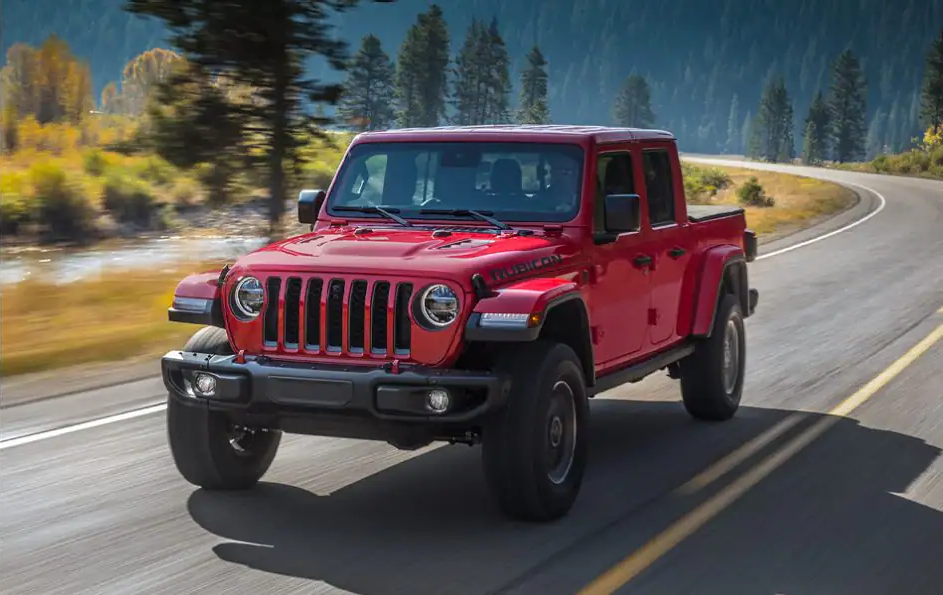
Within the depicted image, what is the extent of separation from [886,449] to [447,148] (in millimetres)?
3313

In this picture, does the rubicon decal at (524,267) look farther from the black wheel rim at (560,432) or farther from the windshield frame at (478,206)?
the black wheel rim at (560,432)

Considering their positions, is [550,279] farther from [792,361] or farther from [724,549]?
[792,361]

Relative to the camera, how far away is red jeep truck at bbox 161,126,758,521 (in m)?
6.17

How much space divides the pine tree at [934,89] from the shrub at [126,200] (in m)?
103

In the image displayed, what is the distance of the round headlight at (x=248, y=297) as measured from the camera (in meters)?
6.50

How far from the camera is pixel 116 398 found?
984cm

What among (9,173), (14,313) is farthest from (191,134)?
(9,173)

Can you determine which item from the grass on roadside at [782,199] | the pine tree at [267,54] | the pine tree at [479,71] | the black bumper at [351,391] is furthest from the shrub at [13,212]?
the pine tree at [479,71]

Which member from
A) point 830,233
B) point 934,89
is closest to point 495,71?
point 934,89

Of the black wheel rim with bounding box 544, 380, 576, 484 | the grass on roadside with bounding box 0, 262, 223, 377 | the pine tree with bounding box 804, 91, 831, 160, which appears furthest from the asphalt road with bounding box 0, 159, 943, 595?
the pine tree with bounding box 804, 91, 831, 160

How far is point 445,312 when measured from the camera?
20.4 feet

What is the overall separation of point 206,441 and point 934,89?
132924mm

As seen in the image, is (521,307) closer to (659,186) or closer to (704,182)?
(659,186)

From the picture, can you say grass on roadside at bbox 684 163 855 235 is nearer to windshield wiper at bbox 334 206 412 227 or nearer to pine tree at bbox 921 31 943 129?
windshield wiper at bbox 334 206 412 227
